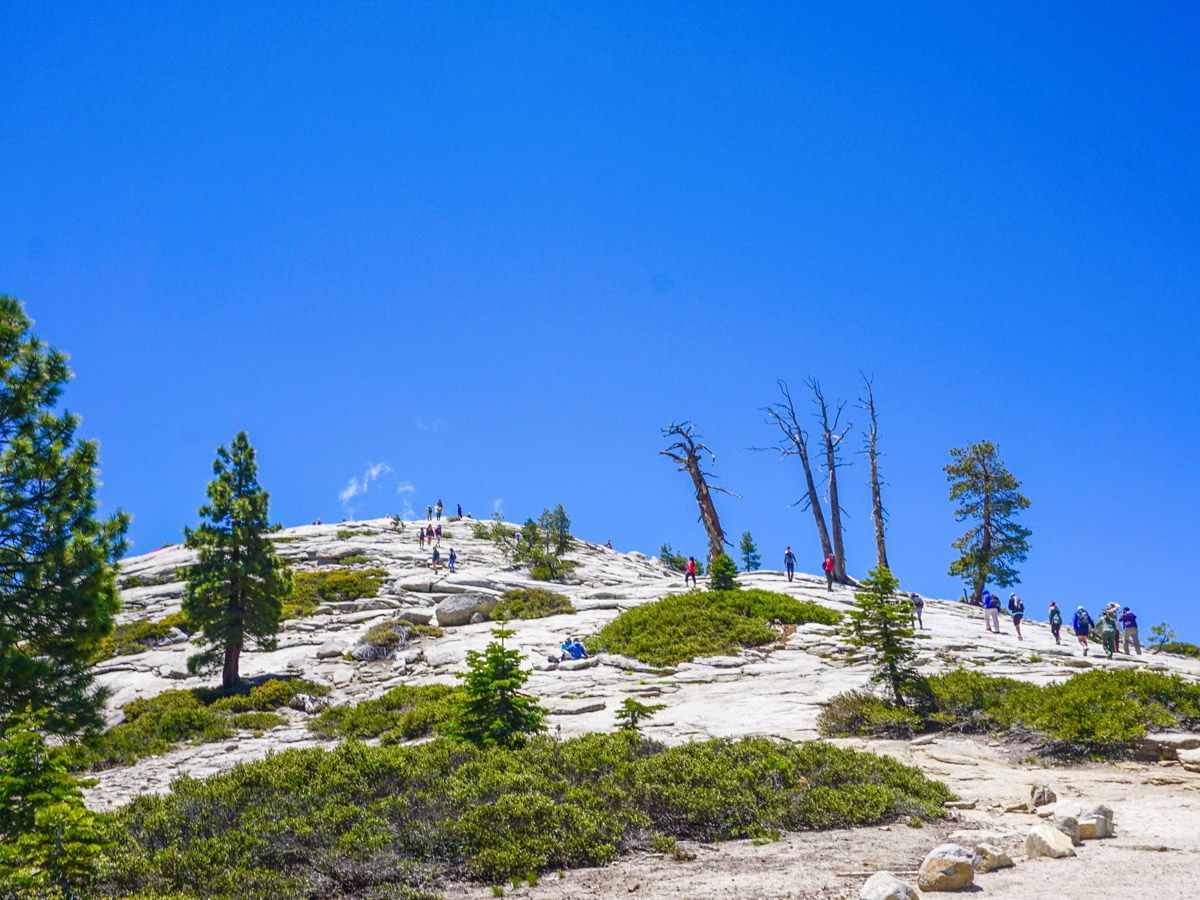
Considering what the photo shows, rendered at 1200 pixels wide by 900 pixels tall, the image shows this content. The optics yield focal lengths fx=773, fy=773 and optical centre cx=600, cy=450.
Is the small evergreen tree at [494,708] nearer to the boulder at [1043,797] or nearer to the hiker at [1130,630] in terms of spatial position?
the boulder at [1043,797]

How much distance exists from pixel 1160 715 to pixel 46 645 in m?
18.2

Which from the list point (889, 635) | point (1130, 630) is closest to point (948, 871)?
point (889, 635)

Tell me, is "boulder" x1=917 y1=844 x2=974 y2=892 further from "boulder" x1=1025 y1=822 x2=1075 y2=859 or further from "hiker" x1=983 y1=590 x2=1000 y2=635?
"hiker" x1=983 y1=590 x2=1000 y2=635

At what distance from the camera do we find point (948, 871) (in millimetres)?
6211

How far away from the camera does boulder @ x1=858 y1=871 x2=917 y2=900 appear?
18.4ft

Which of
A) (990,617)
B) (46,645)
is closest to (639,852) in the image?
(46,645)

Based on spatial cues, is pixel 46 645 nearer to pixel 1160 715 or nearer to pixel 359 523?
pixel 1160 715

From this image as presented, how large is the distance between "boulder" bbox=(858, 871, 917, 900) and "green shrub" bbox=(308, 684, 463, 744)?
33.3 ft

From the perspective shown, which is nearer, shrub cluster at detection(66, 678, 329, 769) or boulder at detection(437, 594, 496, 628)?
shrub cluster at detection(66, 678, 329, 769)

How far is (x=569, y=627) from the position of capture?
26812 millimetres

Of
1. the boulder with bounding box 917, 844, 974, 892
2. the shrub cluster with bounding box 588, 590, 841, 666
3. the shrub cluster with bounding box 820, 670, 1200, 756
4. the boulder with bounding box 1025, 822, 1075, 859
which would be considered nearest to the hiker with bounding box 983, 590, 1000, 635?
the shrub cluster with bounding box 588, 590, 841, 666

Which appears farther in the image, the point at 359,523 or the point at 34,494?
the point at 359,523

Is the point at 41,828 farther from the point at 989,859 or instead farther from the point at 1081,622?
the point at 1081,622

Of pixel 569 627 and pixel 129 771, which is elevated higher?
pixel 569 627
